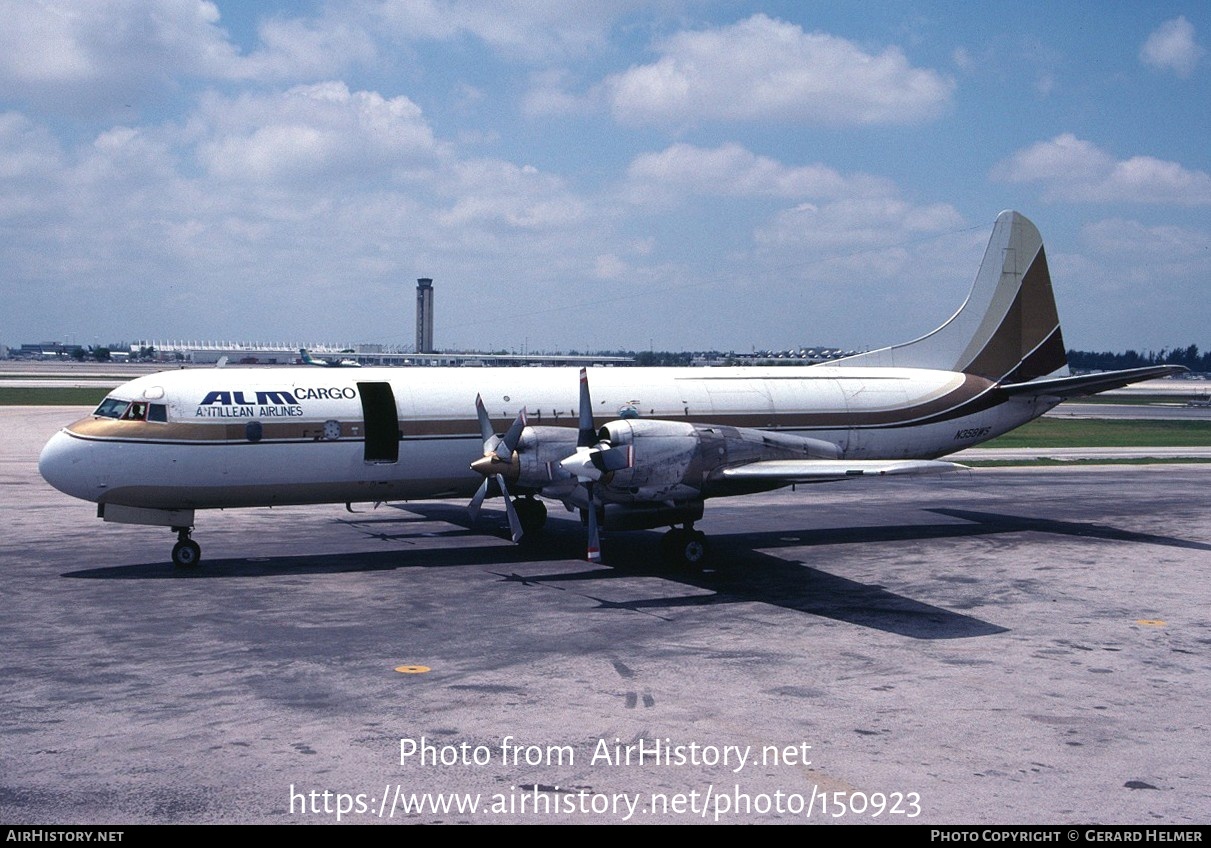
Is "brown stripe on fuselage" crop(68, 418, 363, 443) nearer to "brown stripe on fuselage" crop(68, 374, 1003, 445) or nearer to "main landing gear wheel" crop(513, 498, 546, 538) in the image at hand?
"brown stripe on fuselage" crop(68, 374, 1003, 445)

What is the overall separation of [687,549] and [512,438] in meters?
4.70

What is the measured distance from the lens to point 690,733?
13.2 meters

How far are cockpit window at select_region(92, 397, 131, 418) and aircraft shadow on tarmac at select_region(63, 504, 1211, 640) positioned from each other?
3.39m

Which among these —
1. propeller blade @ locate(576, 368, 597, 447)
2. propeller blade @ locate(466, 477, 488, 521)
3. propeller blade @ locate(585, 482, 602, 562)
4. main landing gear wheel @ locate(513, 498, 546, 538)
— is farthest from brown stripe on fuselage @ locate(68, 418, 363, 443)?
propeller blade @ locate(585, 482, 602, 562)

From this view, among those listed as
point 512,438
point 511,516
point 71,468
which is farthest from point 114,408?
point 511,516

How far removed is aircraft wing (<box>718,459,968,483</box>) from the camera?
21.8 meters

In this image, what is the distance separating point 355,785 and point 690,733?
165 inches

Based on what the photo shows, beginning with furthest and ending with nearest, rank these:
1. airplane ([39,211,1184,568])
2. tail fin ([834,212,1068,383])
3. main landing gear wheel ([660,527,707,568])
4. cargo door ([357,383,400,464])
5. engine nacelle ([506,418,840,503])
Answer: tail fin ([834,212,1068,383]), cargo door ([357,383,400,464]), main landing gear wheel ([660,527,707,568]), airplane ([39,211,1184,568]), engine nacelle ([506,418,840,503])

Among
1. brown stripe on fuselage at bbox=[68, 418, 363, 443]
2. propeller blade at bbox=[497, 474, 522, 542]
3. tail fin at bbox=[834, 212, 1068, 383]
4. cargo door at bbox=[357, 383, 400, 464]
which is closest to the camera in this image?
propeller blade at bbox=[497, 474, 522, 542]

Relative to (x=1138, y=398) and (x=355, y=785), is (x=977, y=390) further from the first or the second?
(x=1138, y=398)

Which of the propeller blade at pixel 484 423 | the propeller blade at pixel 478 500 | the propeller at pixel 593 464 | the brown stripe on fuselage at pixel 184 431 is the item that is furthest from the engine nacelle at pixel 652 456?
the brown stripe on fuselage at pixel 184 431

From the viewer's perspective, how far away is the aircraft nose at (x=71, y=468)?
22.6 metres

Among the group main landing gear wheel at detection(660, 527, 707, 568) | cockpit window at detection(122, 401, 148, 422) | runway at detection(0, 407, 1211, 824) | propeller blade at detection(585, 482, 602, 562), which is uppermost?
cockpit window at detection(122, 401, 148, 422)

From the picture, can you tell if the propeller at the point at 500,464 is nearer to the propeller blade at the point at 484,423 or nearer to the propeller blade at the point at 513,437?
the propeller blade at the point at 513,437
